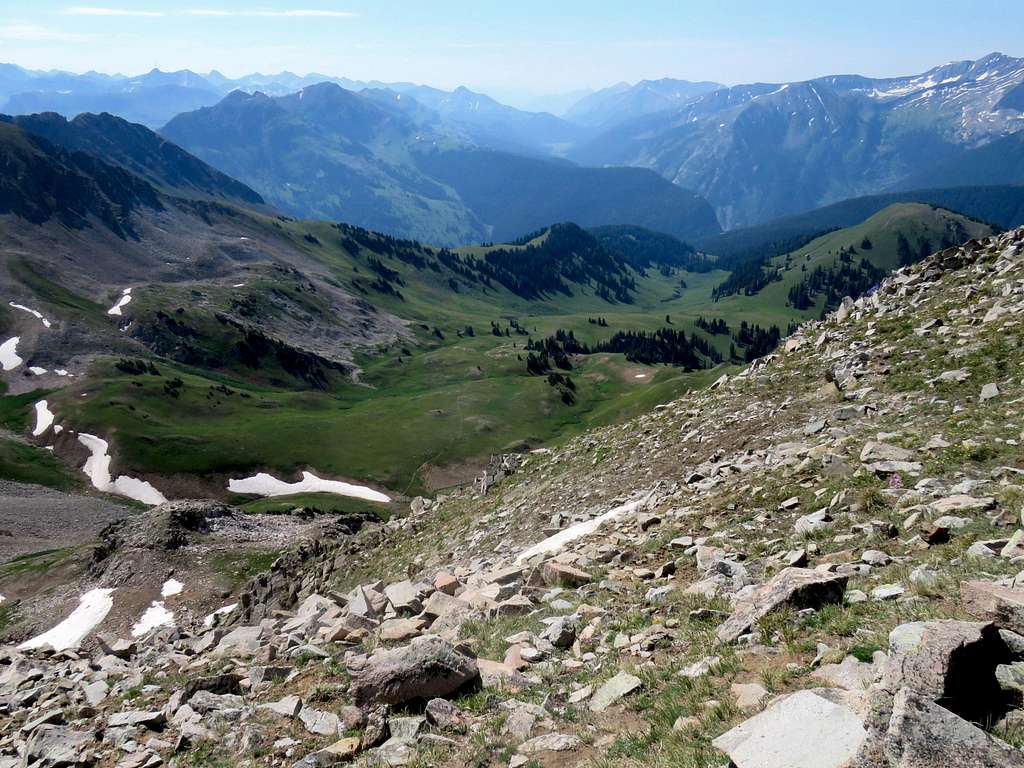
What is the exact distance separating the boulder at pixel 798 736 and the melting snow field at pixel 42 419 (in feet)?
544

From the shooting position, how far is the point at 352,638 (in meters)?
17.3

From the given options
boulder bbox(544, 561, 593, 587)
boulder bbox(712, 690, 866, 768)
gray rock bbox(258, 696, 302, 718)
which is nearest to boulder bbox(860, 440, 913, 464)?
boulder bbox(544, 561, 593, 587)

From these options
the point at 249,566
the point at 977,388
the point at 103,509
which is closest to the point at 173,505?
the point at 249,566

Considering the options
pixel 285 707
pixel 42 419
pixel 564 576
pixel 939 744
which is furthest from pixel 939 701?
pixel 42 419

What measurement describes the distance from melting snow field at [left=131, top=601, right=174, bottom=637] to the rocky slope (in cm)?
3258

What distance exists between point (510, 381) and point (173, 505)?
392 feet

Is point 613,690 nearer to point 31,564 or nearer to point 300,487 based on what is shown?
point 31,564

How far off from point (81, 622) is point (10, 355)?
Answer: 145m

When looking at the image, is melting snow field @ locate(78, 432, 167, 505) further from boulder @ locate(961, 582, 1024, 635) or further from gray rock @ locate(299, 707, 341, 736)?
boulder @ locate(961, 582, 1024, 635)

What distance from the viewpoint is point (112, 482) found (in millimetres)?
119375

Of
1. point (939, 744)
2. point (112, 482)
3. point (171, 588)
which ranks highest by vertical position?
point (939, 744)

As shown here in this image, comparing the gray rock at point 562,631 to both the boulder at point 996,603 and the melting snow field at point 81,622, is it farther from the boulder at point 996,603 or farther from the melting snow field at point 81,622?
the melting snow field at point 81,622

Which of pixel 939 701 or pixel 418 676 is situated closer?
pixel 939 701

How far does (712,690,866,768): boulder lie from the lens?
6859 mm
